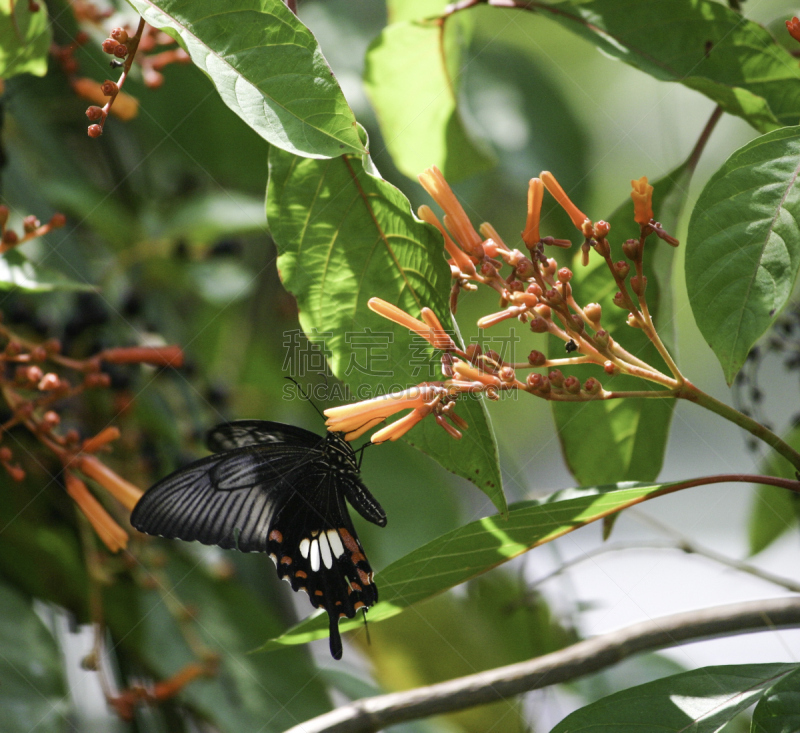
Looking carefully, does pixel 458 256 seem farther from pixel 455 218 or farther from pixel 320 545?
pixel 320 545

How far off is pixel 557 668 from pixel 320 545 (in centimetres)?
42

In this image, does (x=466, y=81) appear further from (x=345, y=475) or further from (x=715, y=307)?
(x=715, y=307)

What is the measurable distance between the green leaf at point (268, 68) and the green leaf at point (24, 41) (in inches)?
19.2

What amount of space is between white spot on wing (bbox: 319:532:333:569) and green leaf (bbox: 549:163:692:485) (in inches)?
15.4

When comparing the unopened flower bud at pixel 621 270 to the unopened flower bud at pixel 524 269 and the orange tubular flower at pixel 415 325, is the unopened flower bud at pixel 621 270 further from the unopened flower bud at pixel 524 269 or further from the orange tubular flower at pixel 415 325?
the orange tubular flower at pixel 415 325

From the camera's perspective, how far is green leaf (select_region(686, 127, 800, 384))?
721mm

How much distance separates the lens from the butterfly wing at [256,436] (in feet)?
3.29

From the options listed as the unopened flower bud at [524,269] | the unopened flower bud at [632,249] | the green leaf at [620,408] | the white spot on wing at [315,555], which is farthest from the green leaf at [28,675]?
the unopened flower bud at [632,249]

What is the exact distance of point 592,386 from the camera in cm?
80

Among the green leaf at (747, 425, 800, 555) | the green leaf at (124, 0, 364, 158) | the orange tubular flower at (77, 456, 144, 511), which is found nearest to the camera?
the green leaf at (124, 0, 364, 158)

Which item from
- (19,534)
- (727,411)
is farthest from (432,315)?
(19,534)

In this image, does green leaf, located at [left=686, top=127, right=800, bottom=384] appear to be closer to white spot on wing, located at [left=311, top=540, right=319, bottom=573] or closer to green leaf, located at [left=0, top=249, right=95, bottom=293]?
white spot on wing, located at [left=311, top=540, right=319, bottom=573]

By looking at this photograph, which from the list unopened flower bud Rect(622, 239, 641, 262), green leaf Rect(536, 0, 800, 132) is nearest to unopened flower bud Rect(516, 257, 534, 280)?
unopened flower bud Rect(622, 239, 641, 262)

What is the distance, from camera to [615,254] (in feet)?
3.53
